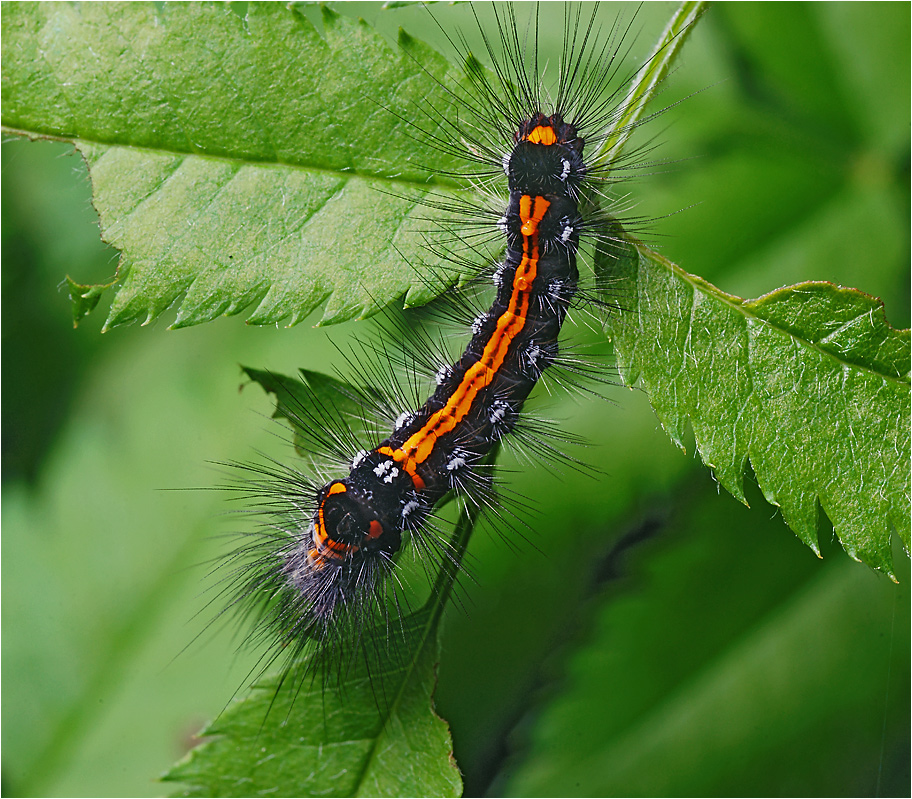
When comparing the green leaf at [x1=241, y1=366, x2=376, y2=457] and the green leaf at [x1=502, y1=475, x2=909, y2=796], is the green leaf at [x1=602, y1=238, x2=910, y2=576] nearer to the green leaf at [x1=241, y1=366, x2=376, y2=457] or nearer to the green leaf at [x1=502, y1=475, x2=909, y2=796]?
the green leaf at [x1=502, y1=475, x2=909, y2=796]

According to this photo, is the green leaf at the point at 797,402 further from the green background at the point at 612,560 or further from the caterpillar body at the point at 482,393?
the green background at the point at 612,560

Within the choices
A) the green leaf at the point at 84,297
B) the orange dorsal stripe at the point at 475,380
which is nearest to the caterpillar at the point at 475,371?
the orange dorsal stripe at the point at 475,380

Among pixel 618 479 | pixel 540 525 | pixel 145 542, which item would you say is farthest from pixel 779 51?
pixel 145 542

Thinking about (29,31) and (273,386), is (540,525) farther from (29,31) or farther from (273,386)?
(29,31)

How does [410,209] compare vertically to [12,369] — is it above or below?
below

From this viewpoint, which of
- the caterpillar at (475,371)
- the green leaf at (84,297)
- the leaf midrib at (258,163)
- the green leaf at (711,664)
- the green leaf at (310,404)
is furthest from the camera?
the green leaf at (711,664)

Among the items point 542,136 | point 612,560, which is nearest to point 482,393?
point 542,136

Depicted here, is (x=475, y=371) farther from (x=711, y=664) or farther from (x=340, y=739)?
(x=711, y=664)
